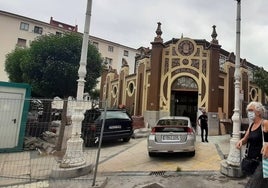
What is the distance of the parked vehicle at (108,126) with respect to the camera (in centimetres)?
761

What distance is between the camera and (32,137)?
9.24 meters

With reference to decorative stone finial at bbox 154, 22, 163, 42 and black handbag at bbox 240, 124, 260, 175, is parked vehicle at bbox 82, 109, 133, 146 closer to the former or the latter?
black handbag at bbox 240, 124, 260, 175

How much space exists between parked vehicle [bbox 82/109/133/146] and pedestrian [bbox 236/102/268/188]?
4.50 meters

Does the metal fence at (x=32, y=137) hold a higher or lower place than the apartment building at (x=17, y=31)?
lower

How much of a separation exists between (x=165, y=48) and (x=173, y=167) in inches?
505

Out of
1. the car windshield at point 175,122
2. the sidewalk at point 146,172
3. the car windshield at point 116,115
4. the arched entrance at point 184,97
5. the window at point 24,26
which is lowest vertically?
the sidewalk at point 146,172

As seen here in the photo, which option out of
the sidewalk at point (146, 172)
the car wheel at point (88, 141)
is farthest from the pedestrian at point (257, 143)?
the car wheel at point (88, 141)

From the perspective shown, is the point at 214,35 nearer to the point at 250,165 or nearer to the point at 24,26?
the point at 250,165

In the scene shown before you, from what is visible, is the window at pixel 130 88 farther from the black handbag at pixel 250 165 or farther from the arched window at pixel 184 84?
the black handbag at pixel 250 165

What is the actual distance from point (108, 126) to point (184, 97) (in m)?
10.7

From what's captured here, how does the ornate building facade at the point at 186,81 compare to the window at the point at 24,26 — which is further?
the window at the point at 24,26

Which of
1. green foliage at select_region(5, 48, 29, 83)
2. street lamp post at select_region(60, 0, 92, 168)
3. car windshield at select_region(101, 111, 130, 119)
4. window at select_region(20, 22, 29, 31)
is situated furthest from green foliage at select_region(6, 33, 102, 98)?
window at select_region(20, 22, 29, 31)

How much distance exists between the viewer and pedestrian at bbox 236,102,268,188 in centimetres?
348

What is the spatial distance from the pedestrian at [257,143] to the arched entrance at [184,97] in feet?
49.0
